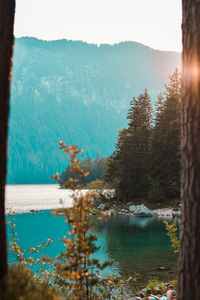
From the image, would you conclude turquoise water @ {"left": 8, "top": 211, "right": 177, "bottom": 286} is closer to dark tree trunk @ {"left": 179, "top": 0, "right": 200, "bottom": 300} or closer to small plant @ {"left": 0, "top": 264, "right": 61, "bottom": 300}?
dark tree trunk @ {"left": 179, "top": 0, "right": 200, "bottom": 300}

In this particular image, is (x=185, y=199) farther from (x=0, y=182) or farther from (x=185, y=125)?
(x=0, y=182)

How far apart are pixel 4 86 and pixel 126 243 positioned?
1547 cm

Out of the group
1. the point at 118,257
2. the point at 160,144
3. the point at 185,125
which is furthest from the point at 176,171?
the point at 185,125

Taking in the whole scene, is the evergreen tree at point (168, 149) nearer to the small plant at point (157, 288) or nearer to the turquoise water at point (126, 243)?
the turquoise water at point (126, 243)

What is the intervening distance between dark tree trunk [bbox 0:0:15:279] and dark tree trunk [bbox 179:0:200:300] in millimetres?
1658

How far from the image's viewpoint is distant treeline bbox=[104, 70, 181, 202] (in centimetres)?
3500

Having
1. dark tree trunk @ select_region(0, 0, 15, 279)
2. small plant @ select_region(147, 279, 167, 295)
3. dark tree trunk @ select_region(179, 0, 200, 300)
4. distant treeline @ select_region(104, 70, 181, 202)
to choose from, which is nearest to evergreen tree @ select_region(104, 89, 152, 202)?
distant treeline @ select_region(104, 70, 181, 202)

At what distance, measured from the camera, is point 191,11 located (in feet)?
11.0

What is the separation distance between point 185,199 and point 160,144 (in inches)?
1302

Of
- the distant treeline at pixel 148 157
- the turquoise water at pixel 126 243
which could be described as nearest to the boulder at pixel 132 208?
the distant treeline at pixel 148 157

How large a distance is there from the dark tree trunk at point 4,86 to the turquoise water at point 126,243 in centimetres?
382

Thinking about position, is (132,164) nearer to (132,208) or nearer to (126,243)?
(132,208)

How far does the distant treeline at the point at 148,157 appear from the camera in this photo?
3500 centimetres

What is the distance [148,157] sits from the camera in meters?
36.4
